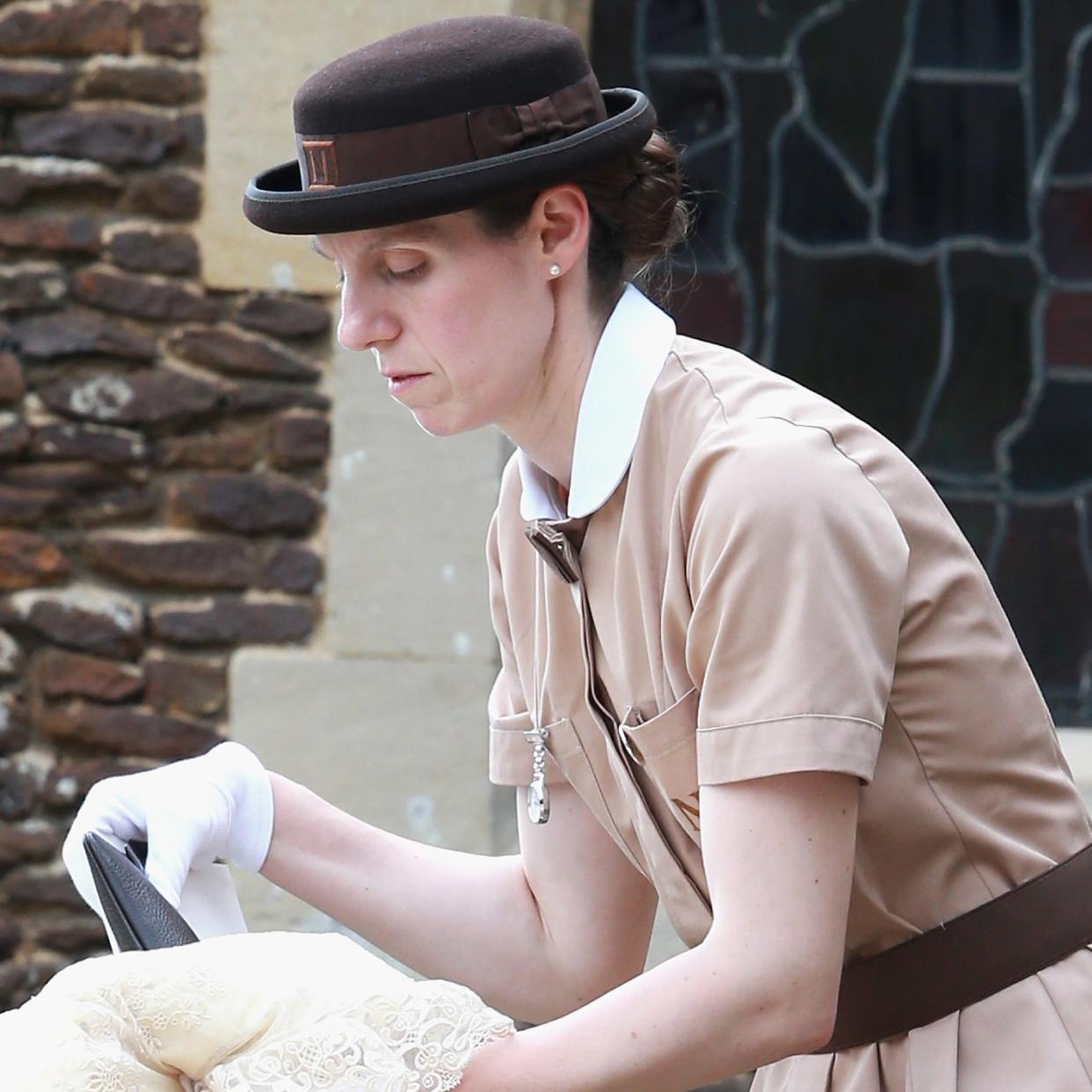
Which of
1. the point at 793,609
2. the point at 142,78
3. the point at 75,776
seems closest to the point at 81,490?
the point at 75,776

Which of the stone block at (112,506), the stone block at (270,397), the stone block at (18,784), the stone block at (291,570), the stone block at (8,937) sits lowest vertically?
the stone block at (8,937)

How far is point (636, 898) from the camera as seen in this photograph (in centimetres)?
183

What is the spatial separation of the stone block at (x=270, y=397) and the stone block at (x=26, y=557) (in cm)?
40

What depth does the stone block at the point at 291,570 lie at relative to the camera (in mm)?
3193

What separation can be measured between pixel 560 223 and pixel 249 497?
68.7 inches

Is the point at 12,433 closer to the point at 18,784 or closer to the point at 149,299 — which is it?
the point at 149,299

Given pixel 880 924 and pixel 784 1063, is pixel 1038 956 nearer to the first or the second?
pixel 880 924

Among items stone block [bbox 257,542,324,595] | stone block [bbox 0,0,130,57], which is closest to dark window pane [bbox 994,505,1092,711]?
stone block [bbox 257,542,324,595]

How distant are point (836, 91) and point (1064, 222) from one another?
0.49m

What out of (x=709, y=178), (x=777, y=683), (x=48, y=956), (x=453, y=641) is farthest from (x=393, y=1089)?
(x=709, y=178)

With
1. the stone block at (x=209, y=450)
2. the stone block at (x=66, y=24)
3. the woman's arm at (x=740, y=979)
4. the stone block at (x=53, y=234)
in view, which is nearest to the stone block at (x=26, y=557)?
the stone block at (x=209, y=450)

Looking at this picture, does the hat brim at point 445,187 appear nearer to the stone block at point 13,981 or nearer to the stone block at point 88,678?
the stone block at point 88,678

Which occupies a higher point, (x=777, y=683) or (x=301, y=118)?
(x=301, y=118)

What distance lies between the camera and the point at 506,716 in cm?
180
